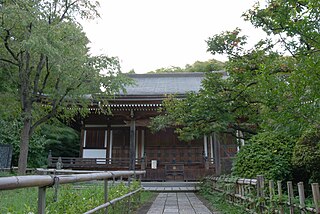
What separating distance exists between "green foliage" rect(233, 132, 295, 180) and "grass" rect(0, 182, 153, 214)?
6.58ft

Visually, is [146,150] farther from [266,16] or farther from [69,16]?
[266,16]

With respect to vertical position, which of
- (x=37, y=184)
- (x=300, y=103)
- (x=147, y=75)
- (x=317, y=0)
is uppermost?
(x=147, y=75)

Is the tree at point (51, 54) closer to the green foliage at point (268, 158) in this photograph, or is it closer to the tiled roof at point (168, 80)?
the green foliage at point (268, 158)

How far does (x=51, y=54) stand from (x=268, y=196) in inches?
208

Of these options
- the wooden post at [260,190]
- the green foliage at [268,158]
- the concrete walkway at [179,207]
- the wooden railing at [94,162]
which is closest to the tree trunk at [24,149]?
the wooden railing at [94,162]

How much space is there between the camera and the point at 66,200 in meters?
2.36

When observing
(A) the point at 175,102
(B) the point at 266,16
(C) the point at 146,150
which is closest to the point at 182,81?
(C) the point at 146,150

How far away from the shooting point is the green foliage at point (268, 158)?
3.73 meters

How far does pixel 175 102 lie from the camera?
7.25m

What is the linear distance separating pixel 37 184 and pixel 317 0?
2.50 meters

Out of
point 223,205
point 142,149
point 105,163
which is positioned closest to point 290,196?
point 223,205

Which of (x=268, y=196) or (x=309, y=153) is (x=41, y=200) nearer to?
(x=268, y=196)

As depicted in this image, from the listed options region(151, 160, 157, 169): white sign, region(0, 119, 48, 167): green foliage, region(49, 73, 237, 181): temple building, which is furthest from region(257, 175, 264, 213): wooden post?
region(0, 119, 48, 167): green foliage

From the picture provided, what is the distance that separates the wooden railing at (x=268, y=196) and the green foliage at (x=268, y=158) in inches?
7.1
